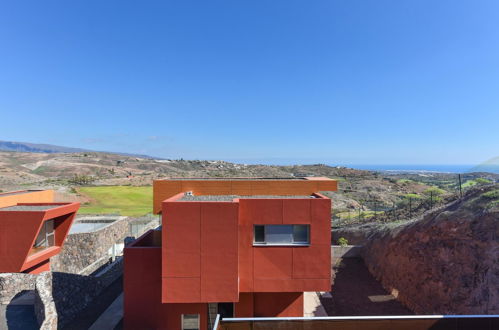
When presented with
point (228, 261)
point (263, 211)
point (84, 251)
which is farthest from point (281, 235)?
point (84, 251)

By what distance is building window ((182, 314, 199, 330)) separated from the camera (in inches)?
461

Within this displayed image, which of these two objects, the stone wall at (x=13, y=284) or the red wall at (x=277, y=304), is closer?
the red wall at (x=277, y=304)

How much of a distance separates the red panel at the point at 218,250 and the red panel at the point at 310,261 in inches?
101

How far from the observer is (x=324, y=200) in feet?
36.3

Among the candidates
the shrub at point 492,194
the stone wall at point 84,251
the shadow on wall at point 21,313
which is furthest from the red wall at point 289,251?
the stone wall at point 84,251

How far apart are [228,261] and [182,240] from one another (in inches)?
76.5

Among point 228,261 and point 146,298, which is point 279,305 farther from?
point 146,298

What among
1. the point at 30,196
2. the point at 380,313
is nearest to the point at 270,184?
the point at 380,313

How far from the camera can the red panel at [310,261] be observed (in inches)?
436

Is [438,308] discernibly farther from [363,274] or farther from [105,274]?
[105,274]

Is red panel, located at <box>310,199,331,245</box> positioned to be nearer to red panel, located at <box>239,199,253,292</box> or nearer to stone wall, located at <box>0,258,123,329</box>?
red panel, located at <box>239,199,253,292</box>

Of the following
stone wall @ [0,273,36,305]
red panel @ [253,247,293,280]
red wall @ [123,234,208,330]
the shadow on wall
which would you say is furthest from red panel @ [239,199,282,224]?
stone wall @ [0,273,36,305]

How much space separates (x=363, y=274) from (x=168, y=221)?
1694cm

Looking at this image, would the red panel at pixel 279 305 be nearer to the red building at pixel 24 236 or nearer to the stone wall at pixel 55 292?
the stone wall at pixel 55 292
